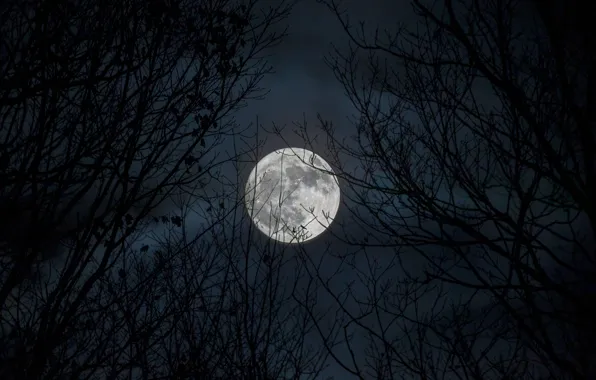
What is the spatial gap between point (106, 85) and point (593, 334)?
3.71 m

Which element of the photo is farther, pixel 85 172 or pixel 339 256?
pixel 339 256

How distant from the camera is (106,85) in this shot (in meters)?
4.33

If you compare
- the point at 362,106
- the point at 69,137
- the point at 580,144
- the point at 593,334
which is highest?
the point at 362,106

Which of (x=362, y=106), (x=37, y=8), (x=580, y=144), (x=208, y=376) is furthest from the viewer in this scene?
(x=208, y=376)

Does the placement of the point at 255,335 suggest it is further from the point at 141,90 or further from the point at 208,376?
the point at 141,90

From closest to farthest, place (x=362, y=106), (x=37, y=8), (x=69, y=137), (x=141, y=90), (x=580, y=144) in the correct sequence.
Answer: (x=580, y=144)
(x=37, y=8)
(x=69, y=137)
(x=141, y=90)
(x=362, y=106)

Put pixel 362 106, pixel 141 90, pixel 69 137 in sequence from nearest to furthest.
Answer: pixel 69 137 < pixel 141 90 < pixel 362 106

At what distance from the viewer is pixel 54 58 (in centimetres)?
402

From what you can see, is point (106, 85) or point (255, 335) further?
point (255, 335)

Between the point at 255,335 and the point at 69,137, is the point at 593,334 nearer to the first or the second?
the point at 255,335

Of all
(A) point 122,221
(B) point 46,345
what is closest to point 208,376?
(A) point 122,221

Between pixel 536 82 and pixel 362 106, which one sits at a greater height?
pixel 362 106

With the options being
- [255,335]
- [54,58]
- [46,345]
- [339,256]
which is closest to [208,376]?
[255,335]

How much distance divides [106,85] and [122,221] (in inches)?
40.6
